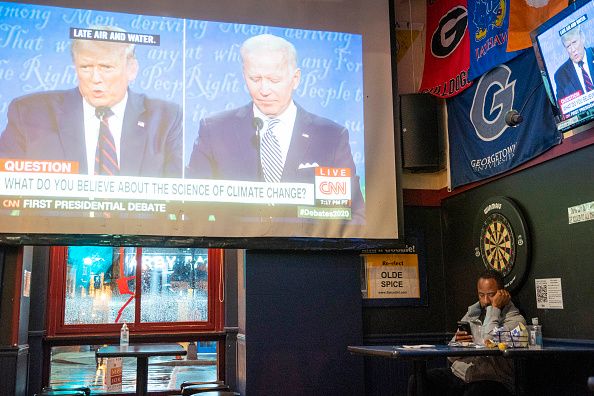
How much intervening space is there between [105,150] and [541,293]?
3.17 meters

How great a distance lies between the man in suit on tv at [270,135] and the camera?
4664 mm

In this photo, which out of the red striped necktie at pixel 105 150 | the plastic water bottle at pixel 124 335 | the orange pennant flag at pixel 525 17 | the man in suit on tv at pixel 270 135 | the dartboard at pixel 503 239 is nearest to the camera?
the orange pennant flag at pixel 525 17

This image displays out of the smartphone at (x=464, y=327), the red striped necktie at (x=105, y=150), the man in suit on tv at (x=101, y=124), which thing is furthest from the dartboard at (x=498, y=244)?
the red striped necktie at (x=105, y=150)

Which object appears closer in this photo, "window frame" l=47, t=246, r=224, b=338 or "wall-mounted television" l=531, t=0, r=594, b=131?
"wall-mounted television" l=531, t=0, r=594, b=131

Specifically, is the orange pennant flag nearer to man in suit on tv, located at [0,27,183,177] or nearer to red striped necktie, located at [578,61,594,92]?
red striped necktie, located at [578,61,594,92]

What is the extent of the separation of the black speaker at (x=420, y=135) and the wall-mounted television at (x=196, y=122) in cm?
31

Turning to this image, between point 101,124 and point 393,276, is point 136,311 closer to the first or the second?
point 101,124

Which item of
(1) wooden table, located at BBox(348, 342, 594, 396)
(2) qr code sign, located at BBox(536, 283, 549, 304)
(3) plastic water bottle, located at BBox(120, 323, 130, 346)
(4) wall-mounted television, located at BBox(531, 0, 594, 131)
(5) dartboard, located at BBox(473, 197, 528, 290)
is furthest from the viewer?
(3) plastic water bottle, located at BBox(120, 323, 130, 346)

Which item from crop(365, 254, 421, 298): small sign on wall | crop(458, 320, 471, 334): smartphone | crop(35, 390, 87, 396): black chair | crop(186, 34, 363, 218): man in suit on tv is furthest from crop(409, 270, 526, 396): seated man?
crop(35, 390, 87, 396): black chair

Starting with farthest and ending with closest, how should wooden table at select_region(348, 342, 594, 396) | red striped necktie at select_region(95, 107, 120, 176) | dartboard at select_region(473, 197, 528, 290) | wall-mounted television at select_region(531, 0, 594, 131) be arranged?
1. red striped necktie at select_region(95, 107, 120, 176)
2. dartboard at select_region(473, 197, 528, 290)
3. wall-mounted television at select_region(531, 0, 594, 131)
4. wooden table at select_region(348, 342, 594, 396)

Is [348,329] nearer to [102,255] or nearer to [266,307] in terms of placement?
[266,307]

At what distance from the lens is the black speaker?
530cm

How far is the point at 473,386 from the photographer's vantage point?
3.71 metres

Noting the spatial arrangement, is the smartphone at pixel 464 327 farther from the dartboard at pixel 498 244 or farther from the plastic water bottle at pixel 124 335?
the plastic water bottle at pixel 124 335
